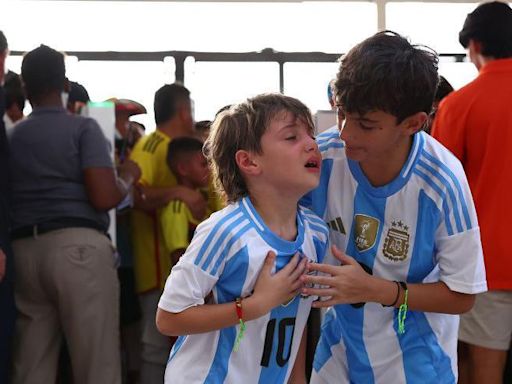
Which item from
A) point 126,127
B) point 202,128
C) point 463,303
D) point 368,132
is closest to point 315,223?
point 368,132

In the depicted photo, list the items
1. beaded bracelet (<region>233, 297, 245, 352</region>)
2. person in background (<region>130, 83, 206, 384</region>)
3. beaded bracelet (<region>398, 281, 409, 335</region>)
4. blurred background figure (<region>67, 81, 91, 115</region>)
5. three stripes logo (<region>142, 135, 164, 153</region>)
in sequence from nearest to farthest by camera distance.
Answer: beaded bracelet (<region>233, 297, 245, 352</region>)
beaded bracelet (<region>398, 281, 409, 335</region>)
blurred background figure (<region>67, 81, 91, 115</region>)
person in background (<region>130, 83, 206, 384</region>)
three stripes logo (<region>142, 135, 164, 153</region>)

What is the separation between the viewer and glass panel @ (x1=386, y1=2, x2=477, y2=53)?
553 cm

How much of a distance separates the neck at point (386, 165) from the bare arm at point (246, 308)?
0.32 meters

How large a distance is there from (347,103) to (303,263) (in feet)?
1.19

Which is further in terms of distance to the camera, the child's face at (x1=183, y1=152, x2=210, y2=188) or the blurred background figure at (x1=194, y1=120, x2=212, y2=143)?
the blurred background figure at (x1=194, y1=120, x2=212, y2=143)

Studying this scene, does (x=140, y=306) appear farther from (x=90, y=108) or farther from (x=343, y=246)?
(x=343, y=246)

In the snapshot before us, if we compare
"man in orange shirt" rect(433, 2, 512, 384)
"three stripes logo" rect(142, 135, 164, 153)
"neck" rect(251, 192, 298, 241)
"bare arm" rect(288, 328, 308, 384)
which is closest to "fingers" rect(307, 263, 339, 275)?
"neck" rect(251, 192, 298, 241)

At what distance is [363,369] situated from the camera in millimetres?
2121

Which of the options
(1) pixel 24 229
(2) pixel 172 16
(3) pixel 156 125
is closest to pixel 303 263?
(1) pixel 24 229

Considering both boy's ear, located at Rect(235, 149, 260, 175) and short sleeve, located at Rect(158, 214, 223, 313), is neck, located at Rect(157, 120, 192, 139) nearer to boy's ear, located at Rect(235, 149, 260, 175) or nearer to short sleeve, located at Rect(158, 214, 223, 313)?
boy's ear, located at Rect(235, 149, 260, 175)

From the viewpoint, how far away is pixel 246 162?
2016 millimetres

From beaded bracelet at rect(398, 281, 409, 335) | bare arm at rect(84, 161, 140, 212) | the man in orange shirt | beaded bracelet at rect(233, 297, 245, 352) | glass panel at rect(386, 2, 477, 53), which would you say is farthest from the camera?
glass panel at rect(386, 2, 477, 53)

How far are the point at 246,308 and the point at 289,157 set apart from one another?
36 centimetres

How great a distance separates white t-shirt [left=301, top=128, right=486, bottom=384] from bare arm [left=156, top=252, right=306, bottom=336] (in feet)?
0.87
